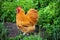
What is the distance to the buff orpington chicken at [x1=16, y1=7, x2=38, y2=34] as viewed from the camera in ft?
20.4

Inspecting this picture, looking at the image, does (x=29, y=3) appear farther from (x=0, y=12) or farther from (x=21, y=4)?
(x=0, y=12)

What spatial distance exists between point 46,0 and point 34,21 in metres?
1.47

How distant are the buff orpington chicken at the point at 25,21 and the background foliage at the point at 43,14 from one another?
0.25 meters

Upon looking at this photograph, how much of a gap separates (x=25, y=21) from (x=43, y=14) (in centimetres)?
107

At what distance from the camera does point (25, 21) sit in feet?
20.5

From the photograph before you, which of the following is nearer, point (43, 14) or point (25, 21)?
point (25, 21)

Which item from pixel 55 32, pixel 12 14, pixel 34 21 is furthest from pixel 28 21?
pixel 12 14

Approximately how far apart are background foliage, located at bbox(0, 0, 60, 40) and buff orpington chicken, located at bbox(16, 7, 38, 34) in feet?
0.83

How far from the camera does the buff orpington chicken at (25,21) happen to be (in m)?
6.22

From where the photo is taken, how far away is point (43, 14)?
282 inches

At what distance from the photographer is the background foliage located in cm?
600

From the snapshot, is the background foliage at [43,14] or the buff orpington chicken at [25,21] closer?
the background foliage at [43,14]

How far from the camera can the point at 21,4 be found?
7.80m

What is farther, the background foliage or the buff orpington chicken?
the buff orpington chicken
